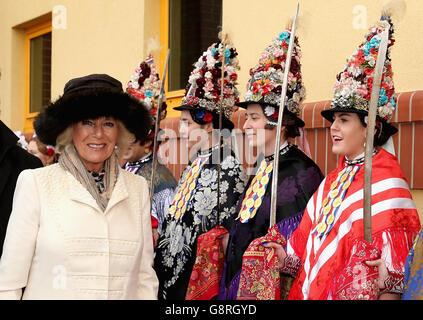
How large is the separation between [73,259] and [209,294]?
1.27 meters

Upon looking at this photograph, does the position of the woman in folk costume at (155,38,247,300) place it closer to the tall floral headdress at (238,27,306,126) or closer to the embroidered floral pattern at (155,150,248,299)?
the embroidered floral pattern at (155,150,248,299)

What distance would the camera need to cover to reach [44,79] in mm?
9367

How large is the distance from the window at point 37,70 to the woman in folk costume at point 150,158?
4.31 meters

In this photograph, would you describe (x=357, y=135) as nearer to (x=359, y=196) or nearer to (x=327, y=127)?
(x=359, y=196)

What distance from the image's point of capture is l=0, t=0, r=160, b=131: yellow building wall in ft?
22.4

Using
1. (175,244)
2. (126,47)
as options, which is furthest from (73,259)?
(126,47)

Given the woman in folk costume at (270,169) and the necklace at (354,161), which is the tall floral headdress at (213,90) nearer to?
the woman in folk costume at (270,169)

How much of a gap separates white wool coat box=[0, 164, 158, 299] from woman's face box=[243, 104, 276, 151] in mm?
1195

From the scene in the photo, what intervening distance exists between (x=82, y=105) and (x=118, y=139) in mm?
298

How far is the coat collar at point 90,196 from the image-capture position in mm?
2588

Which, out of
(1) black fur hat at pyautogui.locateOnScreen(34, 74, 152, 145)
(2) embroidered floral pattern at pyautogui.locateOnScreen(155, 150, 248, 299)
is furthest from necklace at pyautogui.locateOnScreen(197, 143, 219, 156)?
(1) black fur hat at pyautogui.locateOnScreen(34, 74, 152, 145)

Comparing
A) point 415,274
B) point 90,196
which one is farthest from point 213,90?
point 415,274

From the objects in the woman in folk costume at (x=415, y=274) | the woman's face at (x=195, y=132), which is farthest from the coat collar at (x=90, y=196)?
the woman's face at (x=195, y=132)

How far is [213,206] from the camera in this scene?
389cm
